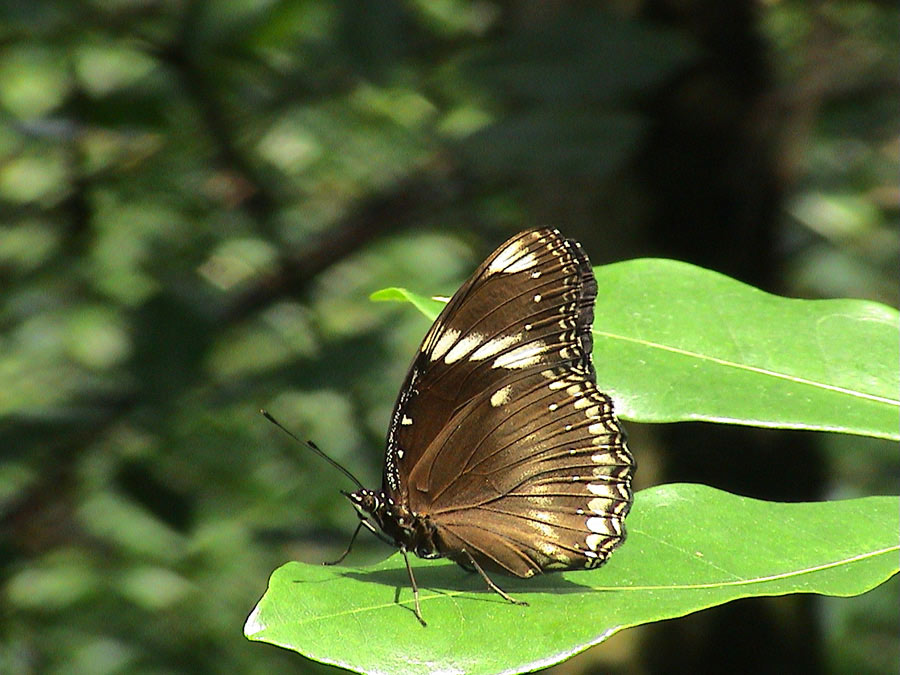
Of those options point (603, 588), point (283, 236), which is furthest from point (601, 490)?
point (283, 236)

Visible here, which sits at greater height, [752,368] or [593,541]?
[752,368]

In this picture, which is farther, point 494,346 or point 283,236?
point 283,236

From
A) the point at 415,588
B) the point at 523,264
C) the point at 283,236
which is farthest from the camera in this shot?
the point at 283,236

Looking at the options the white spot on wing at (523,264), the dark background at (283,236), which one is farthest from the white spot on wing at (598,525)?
the dark background at (283,236)

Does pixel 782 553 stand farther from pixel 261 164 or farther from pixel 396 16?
pixel 261 164

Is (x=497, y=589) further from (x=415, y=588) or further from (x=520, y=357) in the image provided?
(x=520, y=357)

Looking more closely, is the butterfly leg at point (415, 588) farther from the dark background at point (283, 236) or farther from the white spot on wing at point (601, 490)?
the dark background at point (283, 236)

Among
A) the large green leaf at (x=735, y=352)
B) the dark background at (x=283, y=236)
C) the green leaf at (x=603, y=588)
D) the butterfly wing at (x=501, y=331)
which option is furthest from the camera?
the dark background at (x=283, y=236)

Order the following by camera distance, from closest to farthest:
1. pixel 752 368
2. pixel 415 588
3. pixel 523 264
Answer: pixel 415 588 < pixel 752 368 < pixel 523 264

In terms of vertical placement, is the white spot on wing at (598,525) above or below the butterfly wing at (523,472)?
above
